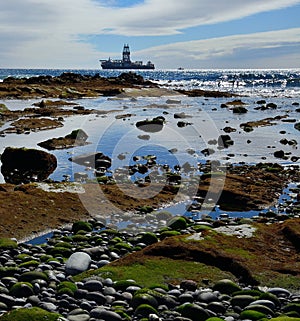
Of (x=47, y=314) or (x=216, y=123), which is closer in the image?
(x=47, y=314)

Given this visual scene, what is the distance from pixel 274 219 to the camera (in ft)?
47.0

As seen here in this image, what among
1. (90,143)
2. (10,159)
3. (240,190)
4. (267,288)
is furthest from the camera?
(90,143)

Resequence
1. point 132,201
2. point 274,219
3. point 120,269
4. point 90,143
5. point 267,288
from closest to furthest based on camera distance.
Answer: point 267,288
point 120,269
point 274,219
point 132,201
point 90,143

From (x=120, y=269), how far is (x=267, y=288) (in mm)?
2701

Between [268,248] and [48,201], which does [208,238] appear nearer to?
[268,248]

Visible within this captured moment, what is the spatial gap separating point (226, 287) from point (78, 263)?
2905 millimetres

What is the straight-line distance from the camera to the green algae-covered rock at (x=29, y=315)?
7004 millimetres

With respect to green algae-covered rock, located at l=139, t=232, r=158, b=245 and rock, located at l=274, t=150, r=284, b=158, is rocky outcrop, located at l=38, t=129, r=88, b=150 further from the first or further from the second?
green algae-covered rock, located at l=139, t=232, r=158, b=245

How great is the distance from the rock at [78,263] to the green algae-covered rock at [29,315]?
232 centimetres

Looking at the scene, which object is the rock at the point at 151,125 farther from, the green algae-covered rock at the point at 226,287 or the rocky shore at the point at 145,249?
the green algae-covered rock at the point at 226,287

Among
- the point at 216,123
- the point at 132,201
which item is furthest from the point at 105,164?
the point at 216,123

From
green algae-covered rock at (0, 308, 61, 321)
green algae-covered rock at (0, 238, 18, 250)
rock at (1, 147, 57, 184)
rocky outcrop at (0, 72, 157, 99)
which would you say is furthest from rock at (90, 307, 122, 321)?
rocky outcrop at (0, 72, 157, 99)

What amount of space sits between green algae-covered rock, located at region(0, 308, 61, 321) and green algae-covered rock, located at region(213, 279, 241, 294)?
2.91 metres

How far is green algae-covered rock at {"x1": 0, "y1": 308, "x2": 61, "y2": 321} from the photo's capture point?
276 inches
